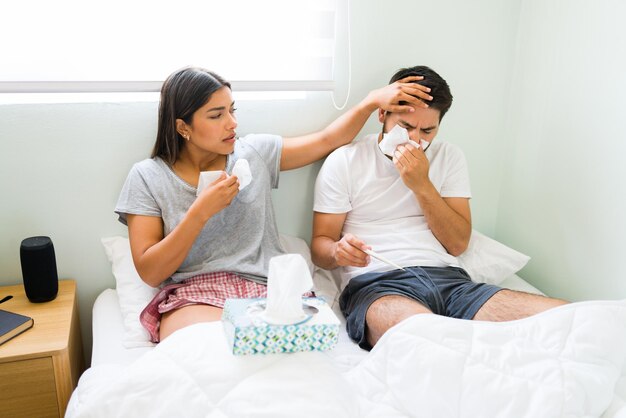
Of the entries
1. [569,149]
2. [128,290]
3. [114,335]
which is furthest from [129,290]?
[569,149]

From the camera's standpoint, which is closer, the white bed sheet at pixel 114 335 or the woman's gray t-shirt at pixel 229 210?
the white bed sheet at pixel 114 335

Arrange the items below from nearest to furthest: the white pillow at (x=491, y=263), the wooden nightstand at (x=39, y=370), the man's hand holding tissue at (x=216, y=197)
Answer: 1. the wooden nightstand at (x=39, y=370)
2. the man's hand holding tissue at (x=216, y=197)
3. the white pillow at (x=491, y=263)

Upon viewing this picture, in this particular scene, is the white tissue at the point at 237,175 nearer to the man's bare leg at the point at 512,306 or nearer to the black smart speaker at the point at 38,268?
the black smart speaker at the point at 38,268

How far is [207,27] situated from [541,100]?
1.15 metres

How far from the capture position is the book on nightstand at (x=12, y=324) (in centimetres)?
147

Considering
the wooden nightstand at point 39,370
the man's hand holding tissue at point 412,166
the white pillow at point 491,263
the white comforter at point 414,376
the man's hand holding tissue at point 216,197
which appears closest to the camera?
the white comforter at point 414,376

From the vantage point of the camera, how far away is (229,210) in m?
1.72

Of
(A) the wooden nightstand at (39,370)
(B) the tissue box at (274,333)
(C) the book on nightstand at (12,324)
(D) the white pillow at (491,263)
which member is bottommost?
(A) the wooden nightstand at (39,370)

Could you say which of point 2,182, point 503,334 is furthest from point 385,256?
point 2,182

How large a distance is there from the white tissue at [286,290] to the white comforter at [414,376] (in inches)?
4.2

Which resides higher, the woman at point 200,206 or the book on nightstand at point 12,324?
the woman at point 200,206

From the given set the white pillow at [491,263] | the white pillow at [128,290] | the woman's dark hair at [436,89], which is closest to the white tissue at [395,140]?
the woman's dark hair at [436,89]

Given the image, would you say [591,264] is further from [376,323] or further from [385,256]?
[376,323]

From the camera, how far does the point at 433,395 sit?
120 cm
